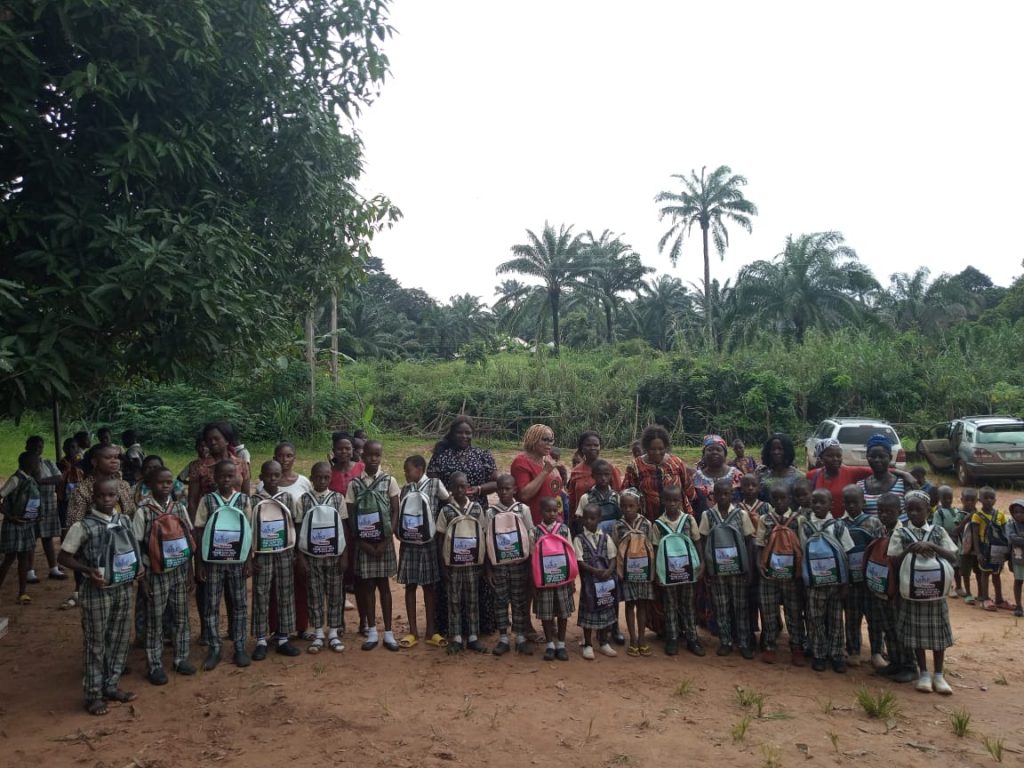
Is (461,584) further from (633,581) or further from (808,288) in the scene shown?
(808,288)

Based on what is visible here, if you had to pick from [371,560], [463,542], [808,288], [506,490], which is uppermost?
[808,288]

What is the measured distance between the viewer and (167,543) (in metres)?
4.69

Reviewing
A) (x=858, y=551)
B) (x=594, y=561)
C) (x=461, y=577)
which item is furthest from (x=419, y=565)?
(x=858, y=551)

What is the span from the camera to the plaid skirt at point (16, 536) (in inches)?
265

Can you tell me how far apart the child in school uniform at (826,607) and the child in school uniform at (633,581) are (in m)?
1.07

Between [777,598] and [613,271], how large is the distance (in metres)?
32.0

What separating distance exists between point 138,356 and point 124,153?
4.98 feet

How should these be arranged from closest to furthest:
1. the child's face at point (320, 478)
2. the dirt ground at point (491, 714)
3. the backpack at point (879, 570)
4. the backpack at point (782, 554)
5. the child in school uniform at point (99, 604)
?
the dirt ground at point (491, 714) → the child in school uniform at point (99, 604) → the backpack at point (879, 570) → the backpack at point (782, 554) → the child's face at point (320, 478)

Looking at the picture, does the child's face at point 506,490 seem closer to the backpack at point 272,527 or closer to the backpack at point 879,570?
the backpack at point 272,527

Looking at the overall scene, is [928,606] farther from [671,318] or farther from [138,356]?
[671,318]

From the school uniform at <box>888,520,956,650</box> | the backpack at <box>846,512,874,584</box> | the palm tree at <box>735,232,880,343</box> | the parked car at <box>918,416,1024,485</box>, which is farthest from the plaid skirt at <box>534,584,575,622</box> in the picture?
the palm tree at <box>735,232,880,343</box>

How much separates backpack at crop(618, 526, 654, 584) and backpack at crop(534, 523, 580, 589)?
344 mm

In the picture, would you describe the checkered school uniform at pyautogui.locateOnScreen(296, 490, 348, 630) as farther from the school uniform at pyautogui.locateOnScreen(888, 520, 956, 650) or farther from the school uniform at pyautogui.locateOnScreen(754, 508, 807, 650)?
the school uniform at pyautogui.locateOnScreen(888, 520, 956, 650)

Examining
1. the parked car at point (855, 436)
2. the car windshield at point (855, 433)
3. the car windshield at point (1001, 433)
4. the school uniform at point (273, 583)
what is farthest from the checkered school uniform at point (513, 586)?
the car windshield at point (1001, 433)
